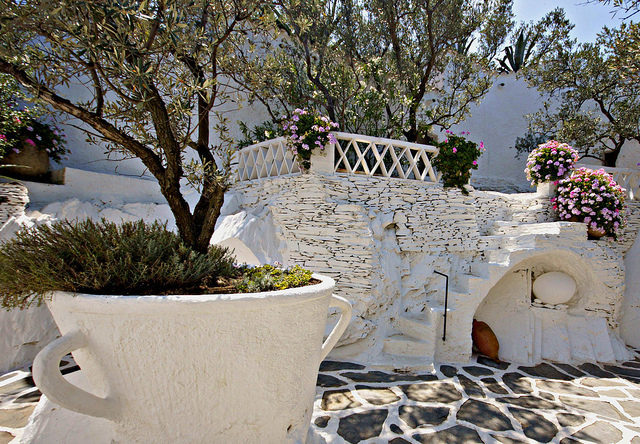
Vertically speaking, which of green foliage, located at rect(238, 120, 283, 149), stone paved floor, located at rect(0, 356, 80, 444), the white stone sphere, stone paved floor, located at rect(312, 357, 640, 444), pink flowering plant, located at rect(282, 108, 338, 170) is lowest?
stone paved floor, located at rect(0, 356, 80, 444)

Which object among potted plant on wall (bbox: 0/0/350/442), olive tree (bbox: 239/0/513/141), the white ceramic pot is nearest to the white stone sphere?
olive tree (bbox: 239/0/513/141)

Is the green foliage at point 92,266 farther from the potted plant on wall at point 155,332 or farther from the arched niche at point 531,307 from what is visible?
the arched niche at point 531,307

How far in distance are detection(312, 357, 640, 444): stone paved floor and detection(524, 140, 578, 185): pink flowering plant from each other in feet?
12.1

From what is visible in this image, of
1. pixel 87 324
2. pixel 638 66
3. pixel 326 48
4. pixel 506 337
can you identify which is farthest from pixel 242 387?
pixel 326 48

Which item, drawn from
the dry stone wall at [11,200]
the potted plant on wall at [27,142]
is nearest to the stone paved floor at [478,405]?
the dry stone wall at [11,200]

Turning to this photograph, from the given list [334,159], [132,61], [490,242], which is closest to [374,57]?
[334,159]

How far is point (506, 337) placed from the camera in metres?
5.93

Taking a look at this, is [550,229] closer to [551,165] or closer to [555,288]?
[555,288]

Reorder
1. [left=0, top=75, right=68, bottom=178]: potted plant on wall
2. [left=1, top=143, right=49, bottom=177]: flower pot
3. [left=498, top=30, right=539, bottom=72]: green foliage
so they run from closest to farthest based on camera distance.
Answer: [left=0, top=75, right=68, bottom=178]: potted plant on wall → [left=1, top=143, right=49, bottom=177]: flower pot → [left=498, top=30, right=539, bottom=72]: green foliage

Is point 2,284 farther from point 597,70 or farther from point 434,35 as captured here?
point 597,70

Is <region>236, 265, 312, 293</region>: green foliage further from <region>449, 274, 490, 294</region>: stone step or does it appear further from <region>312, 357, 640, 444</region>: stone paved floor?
<region>449, 274, 490, 294</region>: stone step

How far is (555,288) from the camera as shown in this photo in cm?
607

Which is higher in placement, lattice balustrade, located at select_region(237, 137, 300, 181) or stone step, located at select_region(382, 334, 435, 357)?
lattice balustrade, located at select_region(237, 137, 300, 181)

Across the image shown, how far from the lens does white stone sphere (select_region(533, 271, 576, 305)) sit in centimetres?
607
